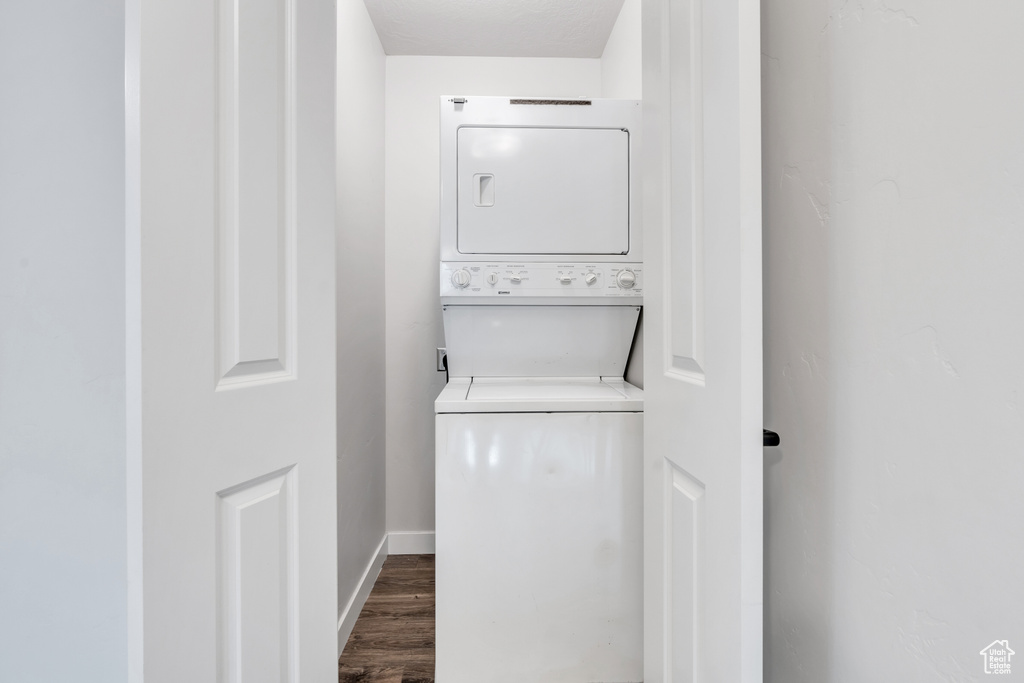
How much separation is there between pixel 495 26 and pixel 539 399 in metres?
1.60

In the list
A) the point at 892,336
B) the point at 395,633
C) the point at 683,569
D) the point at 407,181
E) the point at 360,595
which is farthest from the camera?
the point at 407,181

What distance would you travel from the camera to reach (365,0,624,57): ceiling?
184 cm

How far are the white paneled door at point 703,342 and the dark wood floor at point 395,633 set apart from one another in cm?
79

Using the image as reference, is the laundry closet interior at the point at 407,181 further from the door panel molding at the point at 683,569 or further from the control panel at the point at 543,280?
the door panel molding at the point at 683,569

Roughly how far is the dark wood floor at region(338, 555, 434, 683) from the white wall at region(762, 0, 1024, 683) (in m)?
1.08

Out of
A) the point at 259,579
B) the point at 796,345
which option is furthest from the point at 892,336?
the point at 259,579

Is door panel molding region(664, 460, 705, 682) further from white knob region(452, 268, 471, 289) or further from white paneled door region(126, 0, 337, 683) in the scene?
white knob region(452, 268, 471, 289)

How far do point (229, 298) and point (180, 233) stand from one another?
11cm

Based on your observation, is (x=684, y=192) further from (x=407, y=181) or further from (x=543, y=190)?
(x=407, y=181)

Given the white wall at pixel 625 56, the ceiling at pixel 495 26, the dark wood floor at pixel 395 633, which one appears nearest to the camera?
the dark wood floor at pixel 395 633

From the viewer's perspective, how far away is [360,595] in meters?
1.75

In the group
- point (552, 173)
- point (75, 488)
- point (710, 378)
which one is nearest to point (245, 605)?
point (75, 488)
